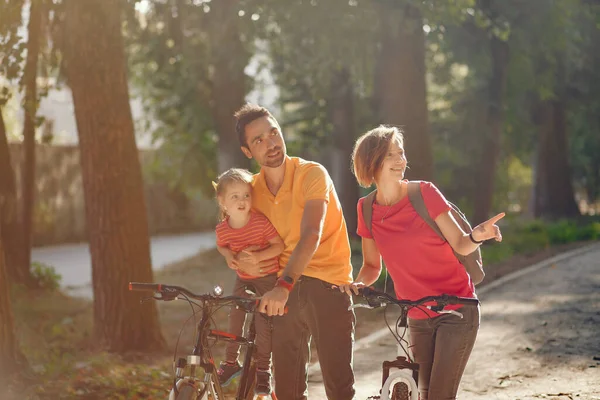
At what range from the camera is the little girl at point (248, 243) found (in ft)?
16.9

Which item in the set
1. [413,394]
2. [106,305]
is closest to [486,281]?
[106,305]

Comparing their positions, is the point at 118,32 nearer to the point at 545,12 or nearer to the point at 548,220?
the point at 545,12

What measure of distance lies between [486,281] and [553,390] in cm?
799

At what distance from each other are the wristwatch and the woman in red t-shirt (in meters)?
0.39

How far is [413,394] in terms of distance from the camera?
461 cm

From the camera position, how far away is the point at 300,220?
5.20 meters

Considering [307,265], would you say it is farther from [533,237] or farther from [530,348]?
[533,237]

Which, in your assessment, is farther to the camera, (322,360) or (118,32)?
(118,32)

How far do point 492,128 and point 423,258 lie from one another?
1892 centimetres

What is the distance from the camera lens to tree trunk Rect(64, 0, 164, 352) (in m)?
9.96

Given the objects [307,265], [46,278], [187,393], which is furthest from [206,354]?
[46,278]

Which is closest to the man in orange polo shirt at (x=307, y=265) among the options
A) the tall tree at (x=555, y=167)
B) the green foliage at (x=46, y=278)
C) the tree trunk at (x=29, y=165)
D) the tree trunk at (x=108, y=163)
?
the tree trunk at (x=108, y=163)

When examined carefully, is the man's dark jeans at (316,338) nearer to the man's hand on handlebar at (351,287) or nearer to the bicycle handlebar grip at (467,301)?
the man's hand on handlebar at (351,287)

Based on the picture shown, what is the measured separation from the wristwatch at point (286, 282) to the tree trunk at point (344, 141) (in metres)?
17.8
